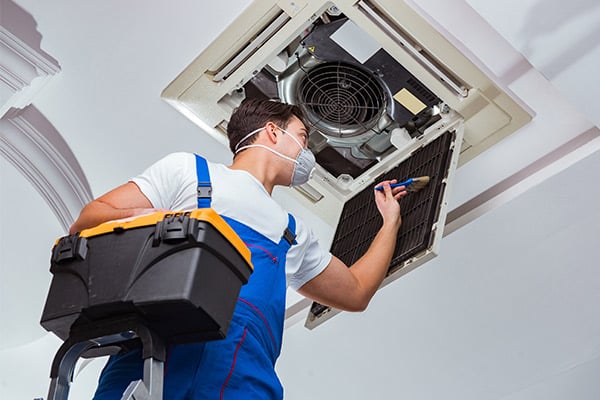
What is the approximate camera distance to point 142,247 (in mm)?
1786

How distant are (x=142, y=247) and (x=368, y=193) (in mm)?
1635

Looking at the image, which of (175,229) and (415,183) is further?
(415,183)

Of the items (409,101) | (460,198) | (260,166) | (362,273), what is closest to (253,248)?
(260,166)

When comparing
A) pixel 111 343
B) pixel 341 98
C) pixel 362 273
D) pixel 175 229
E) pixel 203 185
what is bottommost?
pixel 111 343

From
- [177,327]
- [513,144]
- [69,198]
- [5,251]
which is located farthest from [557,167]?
[5,251]

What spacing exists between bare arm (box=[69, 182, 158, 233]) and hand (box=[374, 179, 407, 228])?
1.06 m

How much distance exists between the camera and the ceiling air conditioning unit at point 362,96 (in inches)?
116

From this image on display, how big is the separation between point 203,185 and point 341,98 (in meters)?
1.15

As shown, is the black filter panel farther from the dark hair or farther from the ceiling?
the dark hair

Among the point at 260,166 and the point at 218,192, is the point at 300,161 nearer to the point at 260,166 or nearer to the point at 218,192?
the point at 260,166

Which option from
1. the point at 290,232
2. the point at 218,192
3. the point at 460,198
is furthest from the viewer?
the point at 460,198

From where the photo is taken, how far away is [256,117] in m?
2.72

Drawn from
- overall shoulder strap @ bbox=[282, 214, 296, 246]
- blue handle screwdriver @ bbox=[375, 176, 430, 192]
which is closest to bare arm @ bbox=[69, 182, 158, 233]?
overall shoulder strap @ bbox=[282, 214, 296, 246]

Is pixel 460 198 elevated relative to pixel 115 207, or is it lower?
elevated
